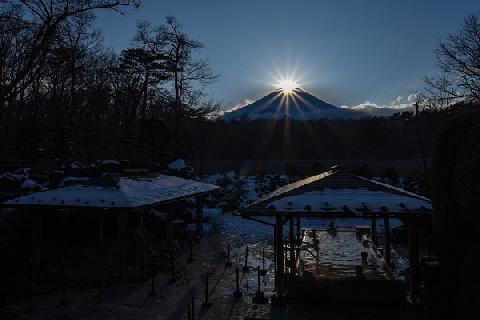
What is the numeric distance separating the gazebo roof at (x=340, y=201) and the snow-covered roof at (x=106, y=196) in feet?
15.4

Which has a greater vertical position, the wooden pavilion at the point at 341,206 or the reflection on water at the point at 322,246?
the wooden pavilion at the point at 341,206

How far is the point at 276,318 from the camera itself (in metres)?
8.97

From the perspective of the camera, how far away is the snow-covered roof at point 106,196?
1286 cm

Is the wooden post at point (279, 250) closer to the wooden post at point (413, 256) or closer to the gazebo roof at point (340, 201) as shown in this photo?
the gazebo roof at point (340, 201)

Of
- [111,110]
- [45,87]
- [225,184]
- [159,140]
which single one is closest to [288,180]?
[225,184]

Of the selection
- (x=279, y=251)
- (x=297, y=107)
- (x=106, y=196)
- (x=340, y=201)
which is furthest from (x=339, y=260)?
(x=297, y=107)

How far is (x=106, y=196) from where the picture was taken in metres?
13.2

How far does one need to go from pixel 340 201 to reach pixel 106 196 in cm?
750

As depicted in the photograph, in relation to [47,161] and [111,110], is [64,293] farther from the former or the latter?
[111,110]

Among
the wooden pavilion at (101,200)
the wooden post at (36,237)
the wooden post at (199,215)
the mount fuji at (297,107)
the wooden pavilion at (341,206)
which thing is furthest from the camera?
the mount fuji at (297,107)

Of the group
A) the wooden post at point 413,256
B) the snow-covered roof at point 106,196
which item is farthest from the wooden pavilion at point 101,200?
the wooden post at point 413,256

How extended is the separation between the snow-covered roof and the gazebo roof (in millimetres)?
4700

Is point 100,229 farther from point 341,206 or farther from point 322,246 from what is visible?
point 341,206

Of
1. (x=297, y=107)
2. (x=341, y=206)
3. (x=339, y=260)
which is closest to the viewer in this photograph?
(x=341, y=206)
